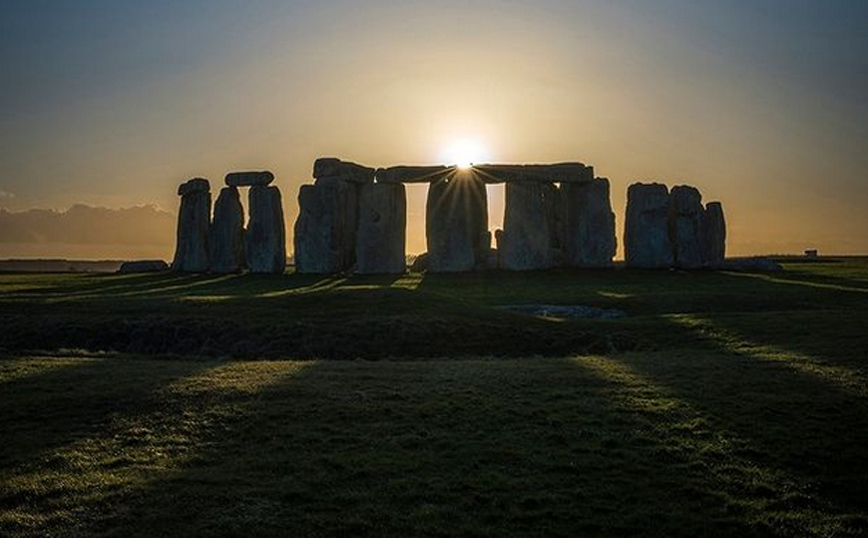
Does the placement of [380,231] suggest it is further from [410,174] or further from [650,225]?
[650,225]

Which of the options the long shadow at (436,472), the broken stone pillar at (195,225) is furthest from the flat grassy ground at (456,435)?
the broken stone pillar at (195,225)

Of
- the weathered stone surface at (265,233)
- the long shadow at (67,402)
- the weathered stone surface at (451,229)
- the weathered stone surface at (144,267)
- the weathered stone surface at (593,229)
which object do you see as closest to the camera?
the long shadow at (67,402)

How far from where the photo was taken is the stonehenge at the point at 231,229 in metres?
53.8

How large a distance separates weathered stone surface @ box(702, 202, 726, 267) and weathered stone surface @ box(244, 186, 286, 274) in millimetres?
28709

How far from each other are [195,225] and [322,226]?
435 inches

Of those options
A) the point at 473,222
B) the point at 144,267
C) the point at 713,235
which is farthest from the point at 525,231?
the point at 144,267

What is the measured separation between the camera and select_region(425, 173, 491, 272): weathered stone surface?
50.7 metres

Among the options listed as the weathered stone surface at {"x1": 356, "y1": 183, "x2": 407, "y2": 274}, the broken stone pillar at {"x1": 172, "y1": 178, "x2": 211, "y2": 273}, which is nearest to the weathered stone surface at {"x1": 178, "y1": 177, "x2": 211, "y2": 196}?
the broken stone pillar at {"x1": 172, "y1": 178, "x2": 211, "y2": 273}

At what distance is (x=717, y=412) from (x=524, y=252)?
3468 cm

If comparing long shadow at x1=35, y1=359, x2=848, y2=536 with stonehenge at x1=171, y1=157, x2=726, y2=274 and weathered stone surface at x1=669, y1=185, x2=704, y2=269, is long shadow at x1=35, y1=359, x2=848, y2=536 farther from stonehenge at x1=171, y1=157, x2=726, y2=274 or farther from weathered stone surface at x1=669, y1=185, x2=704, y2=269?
weathered stone surface at x1=669, y1=185, x2=704, y2=269

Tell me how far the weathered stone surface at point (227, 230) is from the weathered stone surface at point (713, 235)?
105ft

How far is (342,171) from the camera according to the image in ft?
172

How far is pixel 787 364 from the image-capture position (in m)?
20.4

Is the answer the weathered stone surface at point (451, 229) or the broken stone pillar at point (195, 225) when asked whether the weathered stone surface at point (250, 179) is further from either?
the weathered stone surface at point (451, 229)
